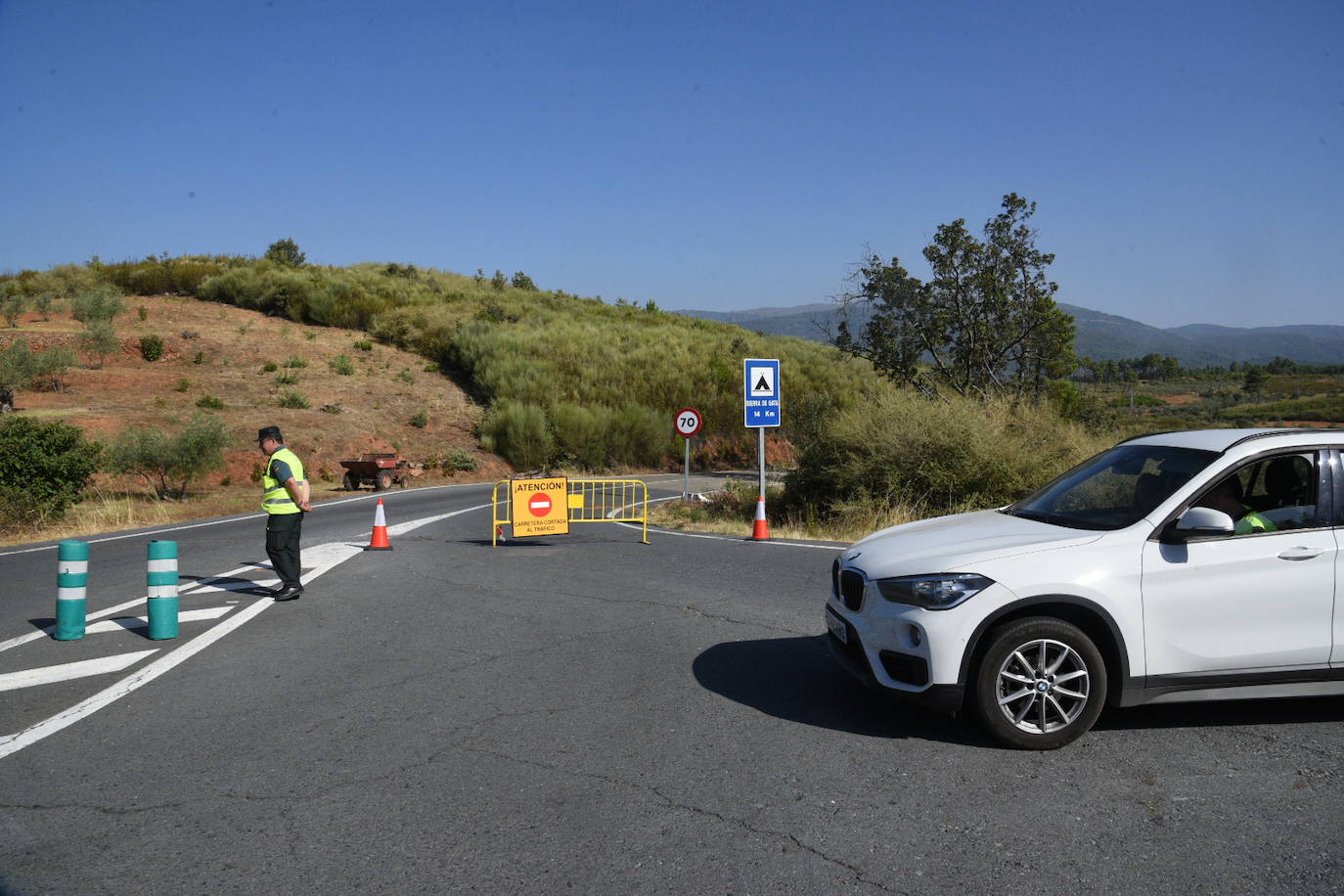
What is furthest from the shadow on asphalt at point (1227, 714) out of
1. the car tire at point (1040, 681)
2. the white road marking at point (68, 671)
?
the white road marking at point (68, 671)

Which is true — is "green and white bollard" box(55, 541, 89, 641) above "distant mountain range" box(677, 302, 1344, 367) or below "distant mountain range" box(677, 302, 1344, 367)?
below

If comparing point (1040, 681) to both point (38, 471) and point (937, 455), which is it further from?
point (38, 471)

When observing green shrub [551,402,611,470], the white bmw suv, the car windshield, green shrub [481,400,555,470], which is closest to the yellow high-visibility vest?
the white bmw suv

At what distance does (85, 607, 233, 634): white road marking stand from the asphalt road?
41 centimetres

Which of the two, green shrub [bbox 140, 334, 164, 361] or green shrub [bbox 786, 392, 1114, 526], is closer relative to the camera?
green shrub [bbox 786, 392, 1114, 526]

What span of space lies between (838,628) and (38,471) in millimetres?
17164

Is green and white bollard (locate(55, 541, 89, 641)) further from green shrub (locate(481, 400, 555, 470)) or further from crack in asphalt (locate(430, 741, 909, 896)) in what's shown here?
green shrub (locate(481, 400, 555, 470))

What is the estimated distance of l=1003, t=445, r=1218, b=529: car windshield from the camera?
5.52 meters

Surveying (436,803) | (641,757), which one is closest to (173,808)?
(436,803)

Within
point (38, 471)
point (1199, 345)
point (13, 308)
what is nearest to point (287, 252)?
point (13, 308)

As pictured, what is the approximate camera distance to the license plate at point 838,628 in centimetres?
572

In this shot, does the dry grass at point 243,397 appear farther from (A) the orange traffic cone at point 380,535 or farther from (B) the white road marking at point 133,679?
(B) the white road marking at point 133,679

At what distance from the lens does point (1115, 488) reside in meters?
5.92

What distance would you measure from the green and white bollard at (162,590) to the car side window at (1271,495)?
7.57 m
